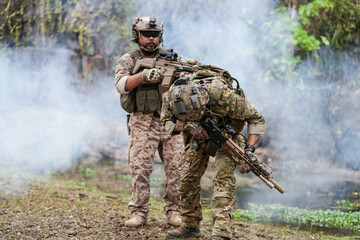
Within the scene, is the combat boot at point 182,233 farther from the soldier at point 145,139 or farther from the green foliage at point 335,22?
the green foliage at point 335,22

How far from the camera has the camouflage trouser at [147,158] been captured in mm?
4977

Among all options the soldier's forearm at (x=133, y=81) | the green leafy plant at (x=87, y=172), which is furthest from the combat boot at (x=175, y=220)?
the green leafy plant at (x=87, y=172)

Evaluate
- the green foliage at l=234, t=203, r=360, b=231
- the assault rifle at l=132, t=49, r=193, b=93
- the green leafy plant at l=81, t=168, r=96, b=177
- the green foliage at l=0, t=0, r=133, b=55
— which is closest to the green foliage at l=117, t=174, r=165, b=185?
the green leafy plant at l=81, t=168, r=96, b=177

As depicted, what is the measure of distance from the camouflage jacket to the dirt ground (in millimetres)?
1291

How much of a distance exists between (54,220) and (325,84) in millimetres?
8060

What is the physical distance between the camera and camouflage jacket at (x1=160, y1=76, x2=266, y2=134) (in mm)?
4176

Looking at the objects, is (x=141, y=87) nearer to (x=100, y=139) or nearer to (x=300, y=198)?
(x=300, y=198)

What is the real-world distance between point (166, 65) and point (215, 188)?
155 cm

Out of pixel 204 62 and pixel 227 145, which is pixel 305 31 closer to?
pixel 204 62

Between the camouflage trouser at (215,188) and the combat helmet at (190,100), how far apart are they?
467mm

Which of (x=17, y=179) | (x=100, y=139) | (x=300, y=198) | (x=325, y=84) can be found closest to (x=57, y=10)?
(x=100, y=139)

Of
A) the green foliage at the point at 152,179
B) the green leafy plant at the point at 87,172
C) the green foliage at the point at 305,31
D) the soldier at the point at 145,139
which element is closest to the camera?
the soldier at the point at 145,139

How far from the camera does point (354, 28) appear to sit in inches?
424

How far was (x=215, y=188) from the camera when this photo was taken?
421 centimetres
